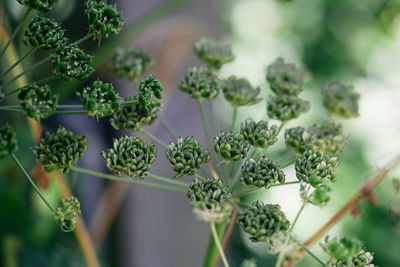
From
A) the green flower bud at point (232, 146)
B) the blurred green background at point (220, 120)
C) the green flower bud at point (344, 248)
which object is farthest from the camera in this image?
the blurred green background at point (220, 120)

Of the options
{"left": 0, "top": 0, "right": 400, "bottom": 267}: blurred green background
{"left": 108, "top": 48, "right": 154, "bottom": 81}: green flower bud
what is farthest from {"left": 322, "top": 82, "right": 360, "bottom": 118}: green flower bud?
{"left": 108, "top": 48, "right": 154, "bottom": 81}: green flower bud

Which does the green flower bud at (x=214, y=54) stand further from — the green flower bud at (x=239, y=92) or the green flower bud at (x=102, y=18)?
the green flower bud at (x=102, y=18)

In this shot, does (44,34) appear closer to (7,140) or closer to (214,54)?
(7,140)

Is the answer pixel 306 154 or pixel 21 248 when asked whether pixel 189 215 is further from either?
pixel 306 154

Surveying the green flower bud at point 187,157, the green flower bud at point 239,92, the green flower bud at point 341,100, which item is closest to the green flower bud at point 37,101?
the green flower bud at point 187,157

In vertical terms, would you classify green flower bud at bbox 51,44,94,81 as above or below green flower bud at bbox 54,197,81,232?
above

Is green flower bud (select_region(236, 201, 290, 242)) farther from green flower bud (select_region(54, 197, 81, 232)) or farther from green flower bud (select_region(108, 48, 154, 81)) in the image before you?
green flower bud (select_region(108, 48, 154, 81))

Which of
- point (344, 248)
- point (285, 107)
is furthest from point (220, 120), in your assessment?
point (344, 248)
